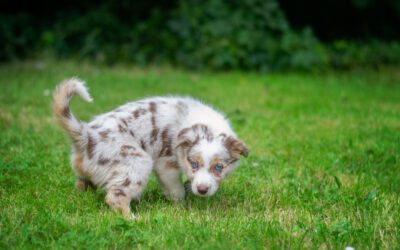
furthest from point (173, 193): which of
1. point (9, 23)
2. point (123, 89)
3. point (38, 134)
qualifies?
point (9, 23)

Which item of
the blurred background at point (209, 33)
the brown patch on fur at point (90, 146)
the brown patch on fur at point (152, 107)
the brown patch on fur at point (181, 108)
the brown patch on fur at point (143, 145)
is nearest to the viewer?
the brown patch on fur at point (90, 146)

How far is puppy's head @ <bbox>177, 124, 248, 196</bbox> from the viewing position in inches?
201

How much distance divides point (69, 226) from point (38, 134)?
142 inches

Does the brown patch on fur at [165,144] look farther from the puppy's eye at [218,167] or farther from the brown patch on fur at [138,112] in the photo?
the puppy's eye at [218,167]

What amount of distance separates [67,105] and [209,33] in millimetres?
9696

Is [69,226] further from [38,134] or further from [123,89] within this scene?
[123,89]

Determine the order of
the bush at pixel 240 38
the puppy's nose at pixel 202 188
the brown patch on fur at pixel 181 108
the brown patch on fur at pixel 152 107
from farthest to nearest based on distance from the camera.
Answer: the bush at pixel 240 38 → the brown patch on fur at pixel 181 108 → the brown patch on fur at pixel 152 107 → the puppy's nose at pixel 202 188

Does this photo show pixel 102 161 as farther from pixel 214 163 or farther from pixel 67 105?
pixel 214 163

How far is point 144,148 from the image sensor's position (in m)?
5.46

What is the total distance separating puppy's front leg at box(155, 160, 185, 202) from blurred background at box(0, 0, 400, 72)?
8.95 meters

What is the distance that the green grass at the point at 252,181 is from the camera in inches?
168

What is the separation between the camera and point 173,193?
5477 millimetres

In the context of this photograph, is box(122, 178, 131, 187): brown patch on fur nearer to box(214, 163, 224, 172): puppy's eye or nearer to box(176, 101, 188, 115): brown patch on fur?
box(214, 163, 224, 172): puppy's eye

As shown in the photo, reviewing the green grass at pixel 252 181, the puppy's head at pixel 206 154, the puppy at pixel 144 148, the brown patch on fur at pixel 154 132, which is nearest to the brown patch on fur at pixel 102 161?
the puppy at pixel 144 148
